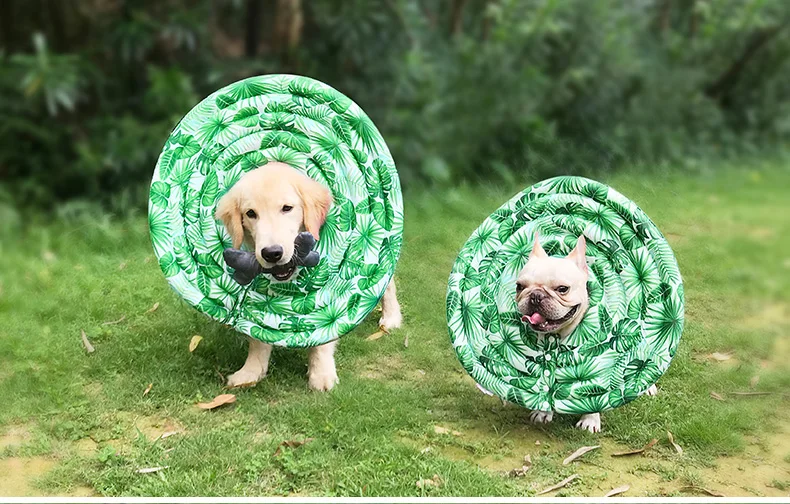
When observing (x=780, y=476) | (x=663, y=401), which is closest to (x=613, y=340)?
(x=663, y=401)

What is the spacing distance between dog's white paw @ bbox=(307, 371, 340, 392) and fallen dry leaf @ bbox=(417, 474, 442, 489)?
76 cm

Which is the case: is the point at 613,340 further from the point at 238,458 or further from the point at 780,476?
the point at 238,458

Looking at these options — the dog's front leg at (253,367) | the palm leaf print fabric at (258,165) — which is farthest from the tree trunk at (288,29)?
the dog's front leg at (253,367)

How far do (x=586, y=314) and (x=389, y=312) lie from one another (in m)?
1.21

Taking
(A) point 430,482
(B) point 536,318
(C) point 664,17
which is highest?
(C) point 664,17

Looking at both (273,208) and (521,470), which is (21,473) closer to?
(273,208)

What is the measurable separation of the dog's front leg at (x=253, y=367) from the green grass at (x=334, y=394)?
6 centimetres

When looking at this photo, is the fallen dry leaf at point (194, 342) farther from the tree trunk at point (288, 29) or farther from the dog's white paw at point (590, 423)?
the tree trunk at point (288, 29)

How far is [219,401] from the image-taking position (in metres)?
3.55

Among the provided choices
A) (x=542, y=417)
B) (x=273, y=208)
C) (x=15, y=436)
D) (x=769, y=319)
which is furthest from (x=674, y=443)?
(x=15, y=436)

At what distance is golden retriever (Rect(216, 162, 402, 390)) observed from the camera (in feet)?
11.2

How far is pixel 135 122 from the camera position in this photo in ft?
20.8

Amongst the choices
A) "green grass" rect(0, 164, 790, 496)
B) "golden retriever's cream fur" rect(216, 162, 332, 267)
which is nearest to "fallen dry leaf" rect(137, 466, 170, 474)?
"green grass" rect(0, 164, 790, 496)

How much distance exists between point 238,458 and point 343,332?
2.32 feet
